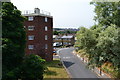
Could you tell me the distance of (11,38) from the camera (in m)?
13.8

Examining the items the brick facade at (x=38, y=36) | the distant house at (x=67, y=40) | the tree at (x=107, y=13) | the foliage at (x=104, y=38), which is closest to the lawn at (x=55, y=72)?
the foliage at (x=104, y=38)

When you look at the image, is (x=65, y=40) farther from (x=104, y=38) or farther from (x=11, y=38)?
(x=11, y=38)

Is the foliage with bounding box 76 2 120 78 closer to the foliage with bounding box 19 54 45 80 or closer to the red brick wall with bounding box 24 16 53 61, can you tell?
the foliage with bounding box 19 54 45 80

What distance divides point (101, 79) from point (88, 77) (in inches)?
77.1

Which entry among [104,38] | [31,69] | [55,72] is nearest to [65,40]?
[55,72]

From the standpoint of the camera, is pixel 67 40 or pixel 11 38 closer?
pixel 11 38

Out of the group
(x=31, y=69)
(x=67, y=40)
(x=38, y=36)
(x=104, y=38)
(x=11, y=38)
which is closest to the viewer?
(x=31, y=69)

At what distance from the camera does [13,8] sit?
47.8 feet

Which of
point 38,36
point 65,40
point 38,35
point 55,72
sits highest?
point 38,35

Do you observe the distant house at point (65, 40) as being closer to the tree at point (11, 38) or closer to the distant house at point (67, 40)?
the distant house at point (67, 40)

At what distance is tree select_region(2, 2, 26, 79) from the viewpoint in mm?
12859

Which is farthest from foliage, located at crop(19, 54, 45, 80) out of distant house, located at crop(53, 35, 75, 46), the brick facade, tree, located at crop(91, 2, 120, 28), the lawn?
distant house, located at crop(53, 35, 75, 46)

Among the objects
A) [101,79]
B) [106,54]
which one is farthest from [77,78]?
[106,54]

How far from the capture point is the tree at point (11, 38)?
12859 mm
